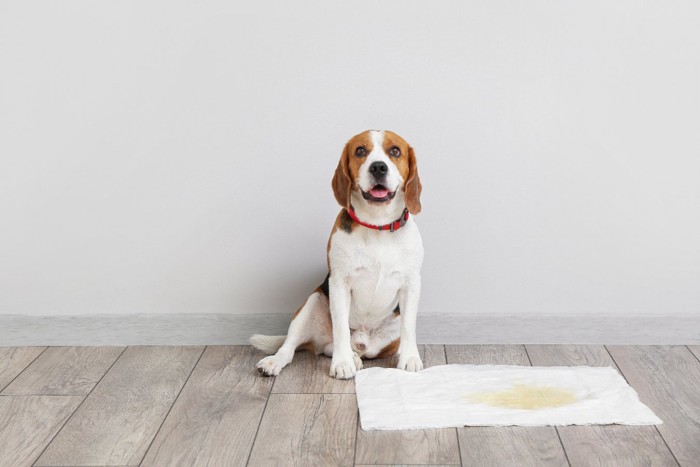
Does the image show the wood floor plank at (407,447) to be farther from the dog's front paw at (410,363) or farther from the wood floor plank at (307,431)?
the dog's front paw at (410,363)

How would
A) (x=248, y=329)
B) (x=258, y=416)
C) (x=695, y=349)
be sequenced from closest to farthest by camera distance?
(x=258, y=416) → (x=695, y=349) → (x=248, y=329)

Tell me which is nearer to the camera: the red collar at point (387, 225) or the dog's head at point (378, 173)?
the dog's head at point (378, 173)

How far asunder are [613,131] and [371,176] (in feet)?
3.38

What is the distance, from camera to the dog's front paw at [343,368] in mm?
2789

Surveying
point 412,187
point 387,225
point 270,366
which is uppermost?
point 412,187

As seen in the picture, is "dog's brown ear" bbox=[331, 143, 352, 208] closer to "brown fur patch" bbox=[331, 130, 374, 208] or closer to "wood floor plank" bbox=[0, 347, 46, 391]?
"brown fur patch" bbox=[331, 130, 374, 208]

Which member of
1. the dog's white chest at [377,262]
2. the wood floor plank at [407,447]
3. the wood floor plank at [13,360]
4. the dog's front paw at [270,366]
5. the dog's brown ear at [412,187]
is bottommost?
the wood floor plank at [13,360]

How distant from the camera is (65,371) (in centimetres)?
292

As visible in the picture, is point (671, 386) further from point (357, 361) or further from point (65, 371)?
point (65, 371)

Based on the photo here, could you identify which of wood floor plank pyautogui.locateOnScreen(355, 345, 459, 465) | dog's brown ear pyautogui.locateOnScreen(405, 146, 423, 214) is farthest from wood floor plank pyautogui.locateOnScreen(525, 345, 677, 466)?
dog's brown ear pyautogui.locateOnScreen(405, 146, 423, 214)

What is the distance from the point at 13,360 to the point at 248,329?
0.88m

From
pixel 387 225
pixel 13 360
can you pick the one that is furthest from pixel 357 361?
pixel 13 360

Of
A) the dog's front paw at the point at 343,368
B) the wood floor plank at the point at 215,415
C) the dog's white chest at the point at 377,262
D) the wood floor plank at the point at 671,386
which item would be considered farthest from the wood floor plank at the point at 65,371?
the wood floor plank at the point at 671,386

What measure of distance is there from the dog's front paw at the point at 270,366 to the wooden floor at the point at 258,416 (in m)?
0.03
